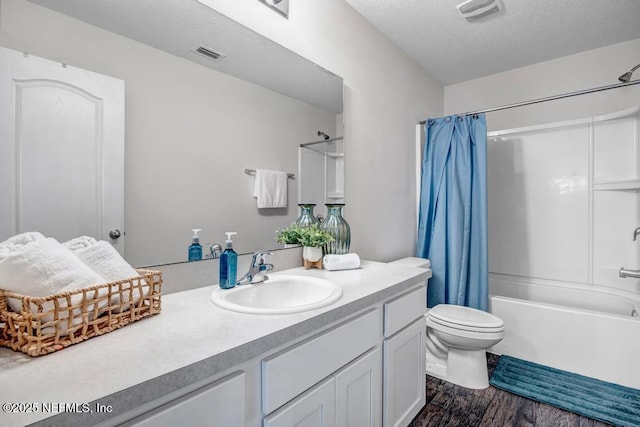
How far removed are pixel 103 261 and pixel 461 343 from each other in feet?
6.16

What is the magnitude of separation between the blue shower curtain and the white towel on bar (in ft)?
4.80

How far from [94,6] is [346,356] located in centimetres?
140

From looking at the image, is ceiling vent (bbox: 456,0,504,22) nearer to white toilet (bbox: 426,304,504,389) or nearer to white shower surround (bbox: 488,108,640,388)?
white shower surround (bbox: 488,108,640,388)

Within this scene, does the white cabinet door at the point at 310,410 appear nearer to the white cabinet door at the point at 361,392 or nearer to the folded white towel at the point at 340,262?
the white cabinet door at the point at 361,392

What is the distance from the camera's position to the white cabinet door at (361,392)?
1.07 meters

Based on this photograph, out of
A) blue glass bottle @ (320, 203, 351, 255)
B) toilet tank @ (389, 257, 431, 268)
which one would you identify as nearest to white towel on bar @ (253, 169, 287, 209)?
blue glass bottle @ (320, 203, 351, 255)

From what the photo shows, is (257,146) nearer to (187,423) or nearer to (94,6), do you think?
(94,6)

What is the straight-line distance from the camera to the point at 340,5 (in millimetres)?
1925

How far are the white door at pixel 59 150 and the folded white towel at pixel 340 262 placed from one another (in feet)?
2.87

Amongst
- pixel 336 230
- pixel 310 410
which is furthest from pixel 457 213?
pixel 310 410

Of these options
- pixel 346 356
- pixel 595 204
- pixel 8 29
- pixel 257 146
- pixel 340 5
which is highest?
pixel 340 5

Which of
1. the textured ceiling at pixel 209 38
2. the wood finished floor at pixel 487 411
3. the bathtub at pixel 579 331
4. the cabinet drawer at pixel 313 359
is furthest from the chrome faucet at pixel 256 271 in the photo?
the bathtub at pixel 579 331

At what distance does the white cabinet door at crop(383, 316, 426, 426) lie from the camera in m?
1.32

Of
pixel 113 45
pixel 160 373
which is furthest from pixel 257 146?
pixel 160 373
